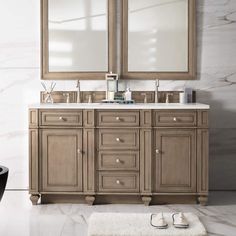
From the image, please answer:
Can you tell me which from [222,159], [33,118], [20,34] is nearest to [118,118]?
[33,118]

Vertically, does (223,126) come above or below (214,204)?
above

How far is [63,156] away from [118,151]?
0.45 metres

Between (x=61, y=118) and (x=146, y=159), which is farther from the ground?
(x=61, y=118)

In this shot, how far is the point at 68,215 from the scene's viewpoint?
4.26 meters

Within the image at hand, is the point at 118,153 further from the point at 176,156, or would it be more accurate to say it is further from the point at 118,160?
the point at 176,156

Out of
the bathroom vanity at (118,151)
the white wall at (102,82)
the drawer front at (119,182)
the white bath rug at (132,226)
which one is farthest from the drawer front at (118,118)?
the white bath rug at (132,226)

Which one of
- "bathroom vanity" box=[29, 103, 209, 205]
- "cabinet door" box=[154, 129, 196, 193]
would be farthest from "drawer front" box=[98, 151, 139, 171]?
"cabinet door" box=[154, 129, 196, 193]

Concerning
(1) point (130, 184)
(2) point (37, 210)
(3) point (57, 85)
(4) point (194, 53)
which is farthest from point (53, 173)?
(4) point (194, 53)

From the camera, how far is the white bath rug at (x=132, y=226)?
371cm

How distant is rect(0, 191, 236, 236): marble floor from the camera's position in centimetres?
385

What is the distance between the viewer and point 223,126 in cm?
517

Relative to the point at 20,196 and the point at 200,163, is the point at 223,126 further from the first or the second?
the point at 20,196

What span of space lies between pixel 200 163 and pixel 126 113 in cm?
73

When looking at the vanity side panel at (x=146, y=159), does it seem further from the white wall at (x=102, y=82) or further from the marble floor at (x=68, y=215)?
the white wall at (x=102, y=82)
